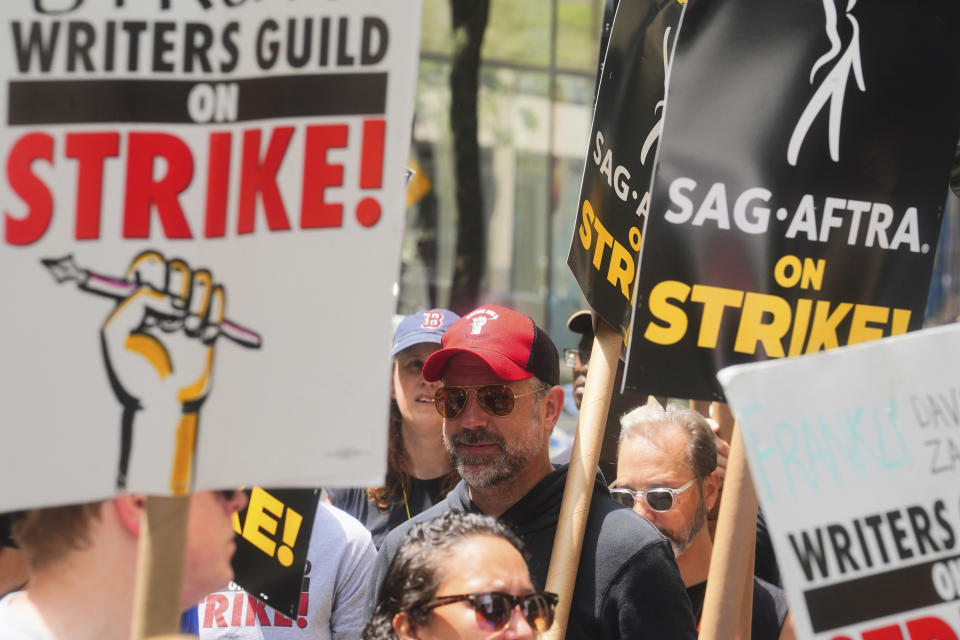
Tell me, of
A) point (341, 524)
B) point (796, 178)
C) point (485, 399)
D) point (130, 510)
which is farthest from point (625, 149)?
point (130, 510)

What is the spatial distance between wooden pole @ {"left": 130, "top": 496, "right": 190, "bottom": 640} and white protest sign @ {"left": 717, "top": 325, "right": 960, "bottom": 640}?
0.90 m

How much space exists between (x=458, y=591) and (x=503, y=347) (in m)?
1.07

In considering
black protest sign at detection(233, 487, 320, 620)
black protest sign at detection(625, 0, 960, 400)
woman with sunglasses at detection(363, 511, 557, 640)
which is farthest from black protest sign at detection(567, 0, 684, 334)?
black protest sign at detection(233, 487, 320, 620)

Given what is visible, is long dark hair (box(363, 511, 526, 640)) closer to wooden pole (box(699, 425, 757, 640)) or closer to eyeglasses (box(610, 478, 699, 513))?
wooden pole (box(699, 425, 757, 640))

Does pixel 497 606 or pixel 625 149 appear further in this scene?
pixel 625 149

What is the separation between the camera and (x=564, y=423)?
15.4 metres

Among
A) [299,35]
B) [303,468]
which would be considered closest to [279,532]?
[303,468]

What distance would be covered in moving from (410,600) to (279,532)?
91 centimetres

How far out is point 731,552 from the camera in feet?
8.32

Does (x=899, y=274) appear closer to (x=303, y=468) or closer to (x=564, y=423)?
(x=303, y=468)

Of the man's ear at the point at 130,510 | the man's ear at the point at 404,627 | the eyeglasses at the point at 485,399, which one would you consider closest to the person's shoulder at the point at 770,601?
the eyeglasses at the point at 485,399

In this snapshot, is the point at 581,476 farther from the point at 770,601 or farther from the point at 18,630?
the point at 18,630

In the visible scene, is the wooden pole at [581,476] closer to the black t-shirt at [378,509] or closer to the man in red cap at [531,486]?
the man in red cap at [531,486]

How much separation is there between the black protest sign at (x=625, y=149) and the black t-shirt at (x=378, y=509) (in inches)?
57.9
